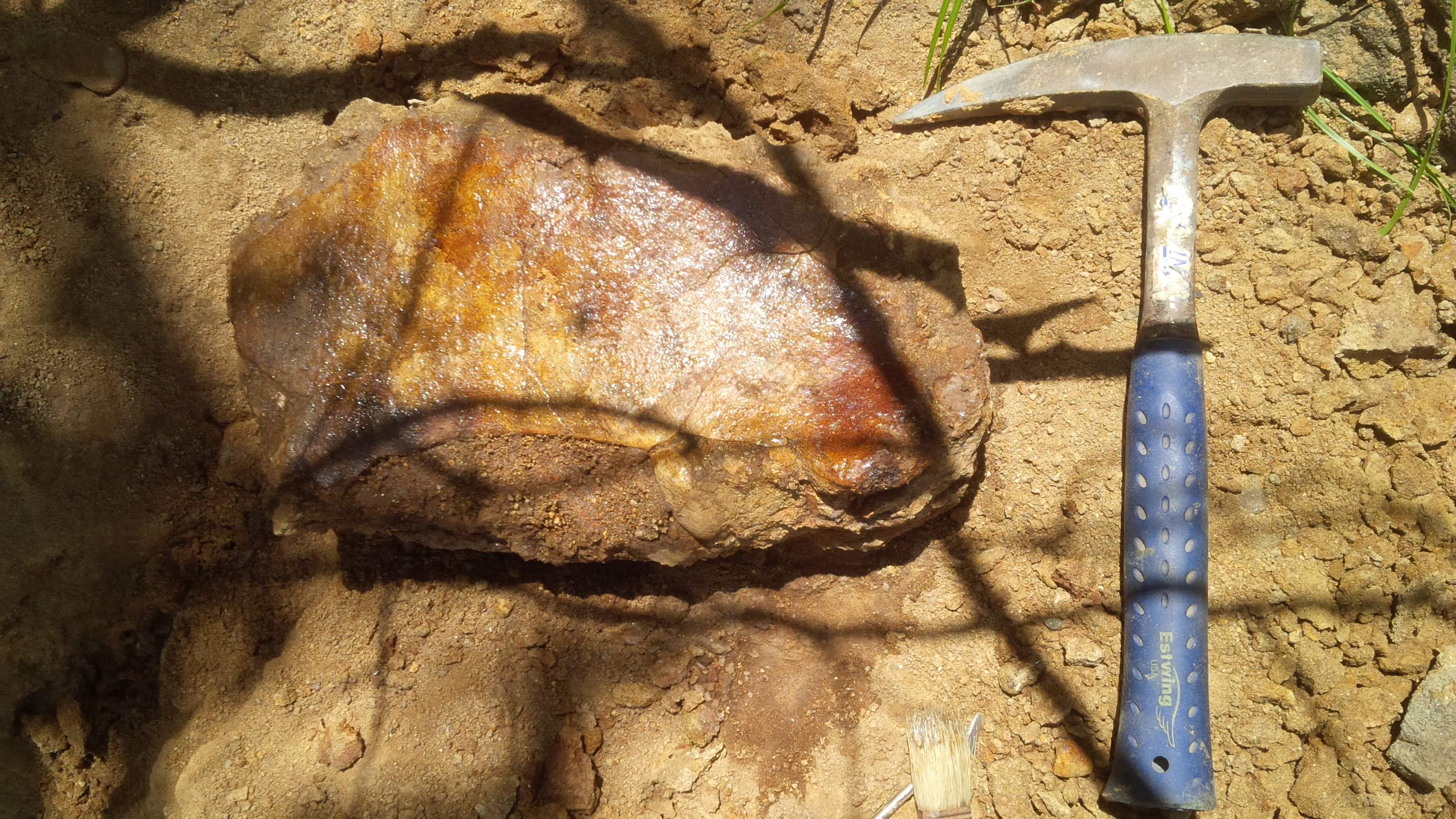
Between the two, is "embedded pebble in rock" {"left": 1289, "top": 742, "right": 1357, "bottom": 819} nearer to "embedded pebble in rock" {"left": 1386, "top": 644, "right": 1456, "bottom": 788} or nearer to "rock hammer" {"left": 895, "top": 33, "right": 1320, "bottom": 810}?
"embedded pebble in rock" {"left": 1386, "top": 644, "right": 1456, "bottom": 788}

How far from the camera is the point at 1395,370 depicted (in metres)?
2.09

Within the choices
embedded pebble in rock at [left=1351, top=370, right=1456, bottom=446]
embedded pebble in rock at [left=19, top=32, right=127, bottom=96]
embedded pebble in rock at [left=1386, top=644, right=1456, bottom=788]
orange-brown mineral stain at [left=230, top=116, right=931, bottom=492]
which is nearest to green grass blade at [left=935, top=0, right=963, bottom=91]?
orange-brown mineral stain at [left=230, top=116, right=931, bottom=492]

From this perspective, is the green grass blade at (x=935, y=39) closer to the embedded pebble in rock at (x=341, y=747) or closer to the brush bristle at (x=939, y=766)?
the brush bristle at (x=939, y=766)

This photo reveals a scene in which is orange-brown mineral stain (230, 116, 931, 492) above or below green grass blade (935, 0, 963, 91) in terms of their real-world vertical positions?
below

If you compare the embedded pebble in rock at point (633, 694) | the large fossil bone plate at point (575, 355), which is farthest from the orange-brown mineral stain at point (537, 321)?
the embedded pebble in rock at point (633, 694)

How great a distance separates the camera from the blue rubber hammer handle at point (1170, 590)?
197 cm

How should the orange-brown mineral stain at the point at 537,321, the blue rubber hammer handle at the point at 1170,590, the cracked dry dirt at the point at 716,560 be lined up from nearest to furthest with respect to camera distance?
1. the orange-brown mineral stain at the point at 537,321
2. the blue rubber hammer handle at the point at 1170,590
3. the cracked dry dirt at the point at 716,560

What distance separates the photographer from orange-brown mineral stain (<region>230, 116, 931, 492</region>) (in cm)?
172

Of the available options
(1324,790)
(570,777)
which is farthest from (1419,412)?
(570,777)

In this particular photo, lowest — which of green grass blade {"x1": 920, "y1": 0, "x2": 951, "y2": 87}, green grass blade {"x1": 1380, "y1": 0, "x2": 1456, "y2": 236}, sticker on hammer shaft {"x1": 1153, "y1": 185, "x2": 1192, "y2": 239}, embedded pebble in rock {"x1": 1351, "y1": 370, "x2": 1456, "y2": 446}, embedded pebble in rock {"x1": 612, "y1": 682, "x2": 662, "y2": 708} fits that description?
embedded pebble in rock {"x1": 612, "y1": 682, "x2": 662, "y2": 708}

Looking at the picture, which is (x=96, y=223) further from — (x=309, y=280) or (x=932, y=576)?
(x=932, y=576)

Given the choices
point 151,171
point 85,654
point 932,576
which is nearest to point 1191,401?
point 932,576

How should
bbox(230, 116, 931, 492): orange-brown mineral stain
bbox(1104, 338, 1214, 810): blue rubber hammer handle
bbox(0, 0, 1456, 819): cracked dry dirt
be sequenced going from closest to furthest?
bbox(230, 116, 931, 492): orange-brown mineral stain
bbox(1104, 338, 1214, 810): blue rubber hammer handle
bbox(0, 0, 1456, 819): cracked dry dirt

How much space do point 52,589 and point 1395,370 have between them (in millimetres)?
3524
